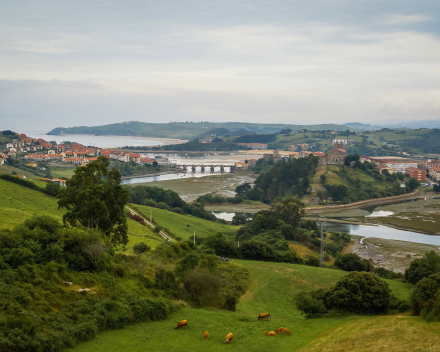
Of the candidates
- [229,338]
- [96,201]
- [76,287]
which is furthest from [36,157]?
[229,338]

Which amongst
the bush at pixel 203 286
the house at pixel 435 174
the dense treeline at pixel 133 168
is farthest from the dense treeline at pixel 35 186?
the house at pixel 435 174

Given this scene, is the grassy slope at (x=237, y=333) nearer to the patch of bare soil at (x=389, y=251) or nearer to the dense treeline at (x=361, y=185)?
the patch of bare soil at (x=389, y=251)

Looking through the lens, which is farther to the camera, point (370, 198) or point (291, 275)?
point (370, 198)

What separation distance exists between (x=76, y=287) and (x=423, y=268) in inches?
842

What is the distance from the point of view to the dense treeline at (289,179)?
81.6m

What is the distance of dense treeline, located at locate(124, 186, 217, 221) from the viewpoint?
57822 millimetres

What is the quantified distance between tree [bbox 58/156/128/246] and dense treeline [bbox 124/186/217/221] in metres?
33.4

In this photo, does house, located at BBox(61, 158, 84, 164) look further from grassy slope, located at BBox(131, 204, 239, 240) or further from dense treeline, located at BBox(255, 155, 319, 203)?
grassy slope, located at BBox(131, 204, 239, 240)

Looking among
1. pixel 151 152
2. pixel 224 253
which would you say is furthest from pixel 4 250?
pixel 151 152

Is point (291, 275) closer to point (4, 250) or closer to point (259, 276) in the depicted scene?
point (259, 276)

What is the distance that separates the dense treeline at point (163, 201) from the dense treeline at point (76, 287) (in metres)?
36.4

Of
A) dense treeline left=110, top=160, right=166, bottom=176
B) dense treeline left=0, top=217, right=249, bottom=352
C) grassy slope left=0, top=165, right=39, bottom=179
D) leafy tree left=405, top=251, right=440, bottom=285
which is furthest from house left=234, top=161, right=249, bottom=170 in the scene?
dense treeline left=0, top=217, right=249, bottom=352

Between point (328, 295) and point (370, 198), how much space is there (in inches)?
2605

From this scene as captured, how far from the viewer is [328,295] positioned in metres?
18.0
